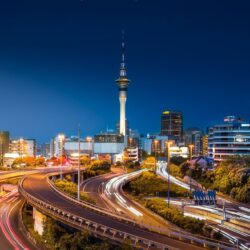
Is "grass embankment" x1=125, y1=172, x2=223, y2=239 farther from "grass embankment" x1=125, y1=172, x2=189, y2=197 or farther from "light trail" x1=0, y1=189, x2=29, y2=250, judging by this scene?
"light trail" x1=0, y1=189, x2=29, y2=250

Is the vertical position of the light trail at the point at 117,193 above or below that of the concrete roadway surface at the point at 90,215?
below

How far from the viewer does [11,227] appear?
139ft

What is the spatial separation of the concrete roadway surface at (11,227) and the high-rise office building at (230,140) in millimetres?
61789

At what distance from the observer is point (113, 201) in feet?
183

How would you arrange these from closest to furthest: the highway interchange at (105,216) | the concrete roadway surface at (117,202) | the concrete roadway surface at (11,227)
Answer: the highway interchange at (105,216) → the concrete roadway surface at (11,227) → the concrete roadway surface at (117,202)

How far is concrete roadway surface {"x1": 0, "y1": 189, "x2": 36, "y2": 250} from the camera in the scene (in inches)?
1392

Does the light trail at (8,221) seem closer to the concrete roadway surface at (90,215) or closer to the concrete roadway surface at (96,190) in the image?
the concrete roadway surface at (90,215)

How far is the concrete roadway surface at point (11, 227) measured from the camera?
1392 inches

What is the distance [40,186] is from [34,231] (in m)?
17.8

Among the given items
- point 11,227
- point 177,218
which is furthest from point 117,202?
point 177,218

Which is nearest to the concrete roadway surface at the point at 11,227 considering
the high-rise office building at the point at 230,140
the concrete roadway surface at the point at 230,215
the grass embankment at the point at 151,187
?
the concrete roadway surface at the point at 230,215

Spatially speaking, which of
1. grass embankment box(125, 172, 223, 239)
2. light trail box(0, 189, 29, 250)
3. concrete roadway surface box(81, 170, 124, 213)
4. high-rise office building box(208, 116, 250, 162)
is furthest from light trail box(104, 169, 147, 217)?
high-rise office building box(208, 116, 250, 162)

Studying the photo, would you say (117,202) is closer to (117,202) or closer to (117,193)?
(117,202)

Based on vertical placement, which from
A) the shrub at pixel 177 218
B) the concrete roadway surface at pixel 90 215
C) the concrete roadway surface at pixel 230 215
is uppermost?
the concrete roadway surface at pixel 90 215
